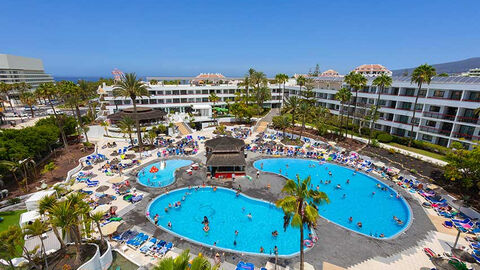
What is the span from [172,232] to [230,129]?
43.8 m

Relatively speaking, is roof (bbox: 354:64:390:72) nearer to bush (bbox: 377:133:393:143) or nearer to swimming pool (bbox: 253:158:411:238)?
bush (bbox: 377:133:393:143)

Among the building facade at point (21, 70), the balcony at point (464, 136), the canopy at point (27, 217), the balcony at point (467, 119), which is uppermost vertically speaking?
the building facade at point (21, 70)

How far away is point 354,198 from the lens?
32719 millimetres

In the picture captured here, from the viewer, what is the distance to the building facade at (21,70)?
124 metres

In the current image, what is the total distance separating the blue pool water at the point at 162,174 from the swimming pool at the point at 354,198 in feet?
48.5

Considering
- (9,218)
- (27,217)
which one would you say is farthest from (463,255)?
(9,218)

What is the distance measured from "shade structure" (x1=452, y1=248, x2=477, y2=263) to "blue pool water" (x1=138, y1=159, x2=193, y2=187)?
111ft

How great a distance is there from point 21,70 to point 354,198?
626 feet

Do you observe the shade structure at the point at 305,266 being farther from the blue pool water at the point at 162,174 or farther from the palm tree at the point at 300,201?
the blue pool water at the point at 162,174

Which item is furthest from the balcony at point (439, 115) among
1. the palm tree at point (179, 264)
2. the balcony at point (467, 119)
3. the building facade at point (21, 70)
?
the building facade at point (21, 70)

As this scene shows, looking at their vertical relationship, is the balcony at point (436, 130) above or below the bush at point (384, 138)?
above

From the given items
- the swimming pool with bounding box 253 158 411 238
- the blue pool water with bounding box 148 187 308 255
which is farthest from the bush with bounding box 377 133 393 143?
the blue pool water with bounding box 148 187 308 255

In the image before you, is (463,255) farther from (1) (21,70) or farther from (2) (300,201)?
(1) (21,70)

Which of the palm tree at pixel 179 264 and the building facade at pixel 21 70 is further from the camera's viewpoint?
the building facade at pixel 21 70
